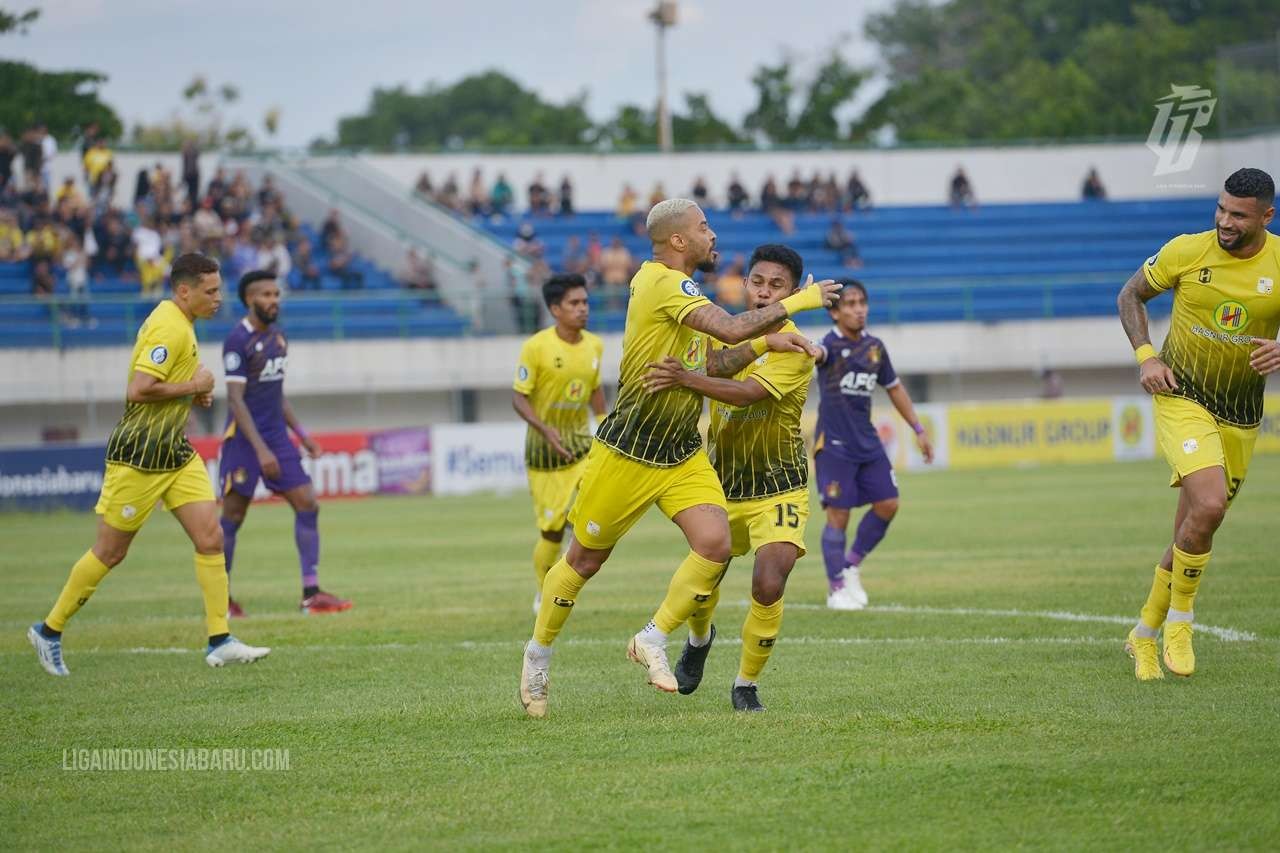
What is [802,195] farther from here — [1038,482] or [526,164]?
[1038,482]

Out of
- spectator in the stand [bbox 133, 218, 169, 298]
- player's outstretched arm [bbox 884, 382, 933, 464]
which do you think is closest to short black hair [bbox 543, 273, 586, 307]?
player's outstretched arm [bbox 884, 382, 933, 464]

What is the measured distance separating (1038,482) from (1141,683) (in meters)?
20.3

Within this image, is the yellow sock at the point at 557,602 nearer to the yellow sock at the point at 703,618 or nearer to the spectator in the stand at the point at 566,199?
the yellow sock at the point at 703,618

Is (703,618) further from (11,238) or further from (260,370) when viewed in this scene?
(11,238)

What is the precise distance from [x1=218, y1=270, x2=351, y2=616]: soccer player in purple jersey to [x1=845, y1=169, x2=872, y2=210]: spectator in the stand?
34991 mm

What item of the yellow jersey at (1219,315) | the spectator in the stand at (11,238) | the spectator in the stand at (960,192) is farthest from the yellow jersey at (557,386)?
the spectator in the stand at (960,192)

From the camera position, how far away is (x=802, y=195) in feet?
151

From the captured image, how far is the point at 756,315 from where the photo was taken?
729 centimetres

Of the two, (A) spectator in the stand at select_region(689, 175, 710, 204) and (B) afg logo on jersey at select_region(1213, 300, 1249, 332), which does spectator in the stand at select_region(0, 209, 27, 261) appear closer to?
(A) spectator in the stand at select_region(689, 175, 710, 204)

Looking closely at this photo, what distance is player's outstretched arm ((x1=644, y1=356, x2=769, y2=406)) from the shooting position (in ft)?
24.7

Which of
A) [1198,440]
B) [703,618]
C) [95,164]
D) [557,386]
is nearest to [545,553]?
[557,386]

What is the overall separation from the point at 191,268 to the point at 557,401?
3.55 m

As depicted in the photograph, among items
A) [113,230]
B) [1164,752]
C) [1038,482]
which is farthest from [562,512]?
[113,230]

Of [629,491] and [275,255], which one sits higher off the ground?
[629,491]
